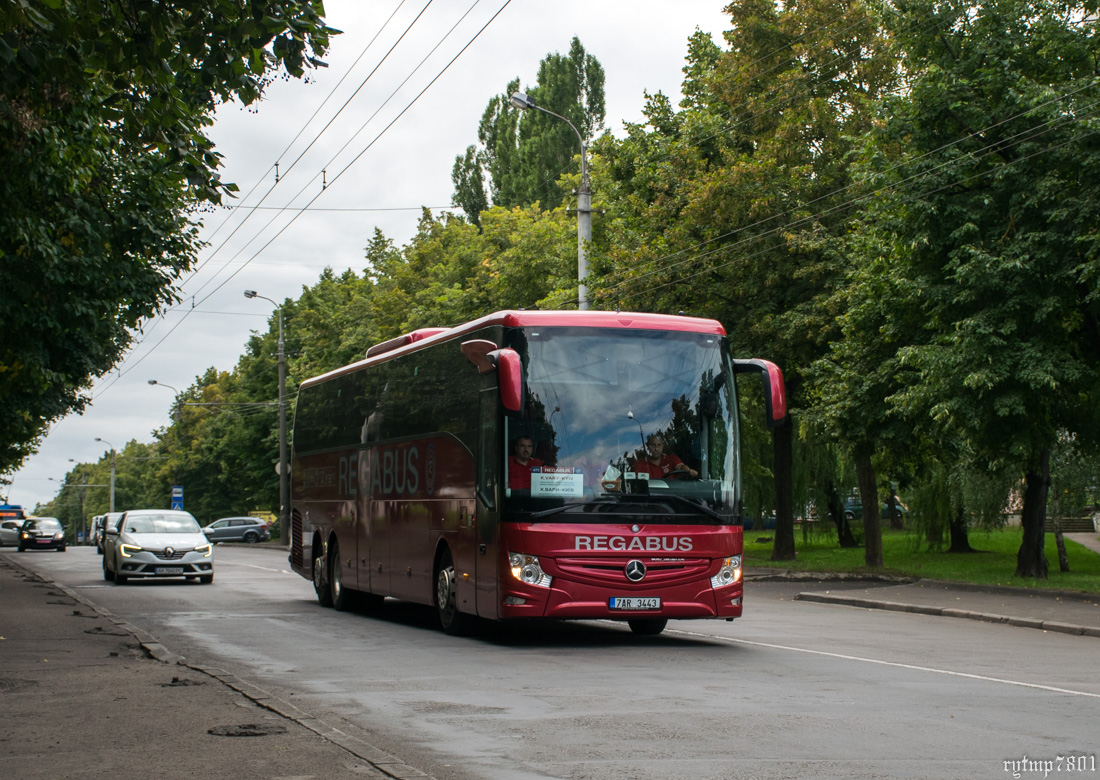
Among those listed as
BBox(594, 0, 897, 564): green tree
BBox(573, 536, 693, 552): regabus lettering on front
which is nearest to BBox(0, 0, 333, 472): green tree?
BBox(573, 536, 693, 552): regabus lettering on front

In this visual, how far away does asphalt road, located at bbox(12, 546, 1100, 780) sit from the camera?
7098mm

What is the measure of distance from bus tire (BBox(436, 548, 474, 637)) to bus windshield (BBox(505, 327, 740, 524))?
7.03 feet

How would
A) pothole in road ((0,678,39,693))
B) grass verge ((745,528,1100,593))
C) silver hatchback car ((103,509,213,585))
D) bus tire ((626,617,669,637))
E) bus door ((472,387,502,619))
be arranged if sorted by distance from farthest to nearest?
1. silver hatchback car ((103,509,213,585))
2. grass verge ((745,528,1100,593))
3. bus tire ((626,617,669,637))
4. bus door ((472,387,502,619))
5. pothole in road ((0,678,39,693))

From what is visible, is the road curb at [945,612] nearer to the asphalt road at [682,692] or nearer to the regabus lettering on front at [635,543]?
the asphalt road at [682,692]

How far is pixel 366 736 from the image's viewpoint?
784cm

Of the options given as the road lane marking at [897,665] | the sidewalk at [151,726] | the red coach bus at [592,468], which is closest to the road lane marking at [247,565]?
the red coach bus at [592,468]

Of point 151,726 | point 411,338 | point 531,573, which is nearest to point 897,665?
point 531,573

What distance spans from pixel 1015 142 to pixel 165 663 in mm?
17200

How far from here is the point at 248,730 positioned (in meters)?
7.89

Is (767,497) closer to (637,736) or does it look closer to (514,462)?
(514,462)

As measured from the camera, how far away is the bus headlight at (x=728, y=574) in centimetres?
1364

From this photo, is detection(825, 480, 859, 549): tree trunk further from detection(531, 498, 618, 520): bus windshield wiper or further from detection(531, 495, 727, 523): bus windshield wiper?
detection(531, 498, 618, 520): bus windshield wiper


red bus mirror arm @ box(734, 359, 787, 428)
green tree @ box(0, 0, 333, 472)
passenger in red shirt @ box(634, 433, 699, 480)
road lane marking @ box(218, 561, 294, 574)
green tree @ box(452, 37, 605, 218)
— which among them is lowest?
road lane marking @ box(218, 561, 294, 574)

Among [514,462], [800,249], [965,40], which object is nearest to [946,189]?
[965,40]
